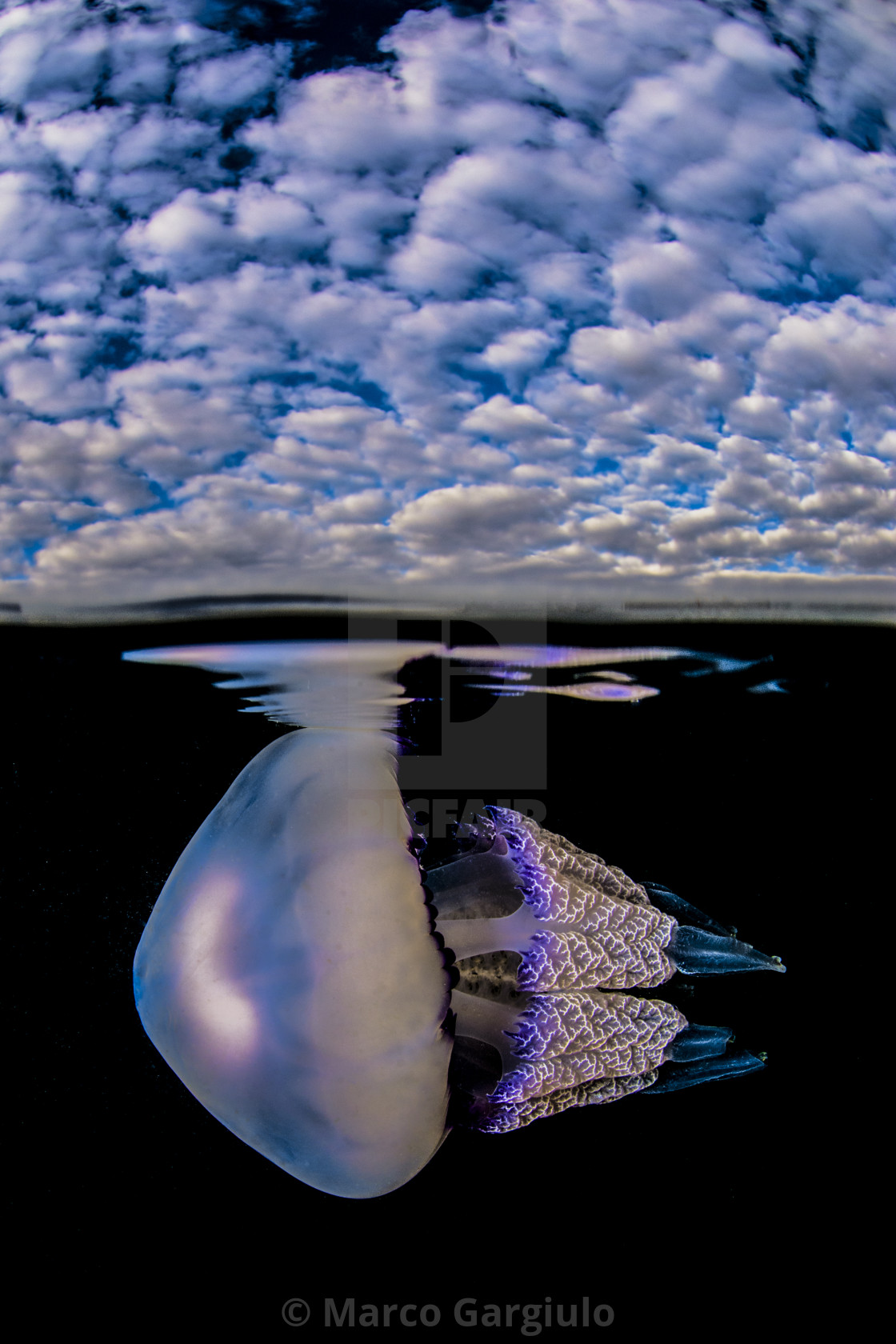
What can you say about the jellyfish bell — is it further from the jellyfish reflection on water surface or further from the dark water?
the dark water

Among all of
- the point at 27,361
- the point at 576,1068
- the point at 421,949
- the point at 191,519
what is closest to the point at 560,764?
the point at 576,1068

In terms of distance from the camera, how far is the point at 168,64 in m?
1.54

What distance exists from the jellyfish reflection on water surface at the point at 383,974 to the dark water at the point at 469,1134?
1.47m

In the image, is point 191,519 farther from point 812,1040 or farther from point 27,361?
point 812,1040

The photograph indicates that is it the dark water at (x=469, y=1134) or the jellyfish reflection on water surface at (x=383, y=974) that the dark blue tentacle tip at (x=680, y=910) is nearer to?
the jellyfish reflection on water surface at (x=383, y=974)

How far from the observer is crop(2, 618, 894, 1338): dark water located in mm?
4188

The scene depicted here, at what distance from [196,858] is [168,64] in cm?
217

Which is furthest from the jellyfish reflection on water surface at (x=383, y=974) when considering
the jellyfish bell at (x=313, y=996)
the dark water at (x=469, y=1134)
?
the dark water at (x=469, y=1134)

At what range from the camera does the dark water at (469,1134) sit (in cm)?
419

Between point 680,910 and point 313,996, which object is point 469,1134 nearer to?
point 680,910

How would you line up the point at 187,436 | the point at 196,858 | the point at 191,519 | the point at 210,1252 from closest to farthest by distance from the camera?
1. the point at 187,436
2. the point at 191,519
3. the point at 196,858
4. the point at 210,1252

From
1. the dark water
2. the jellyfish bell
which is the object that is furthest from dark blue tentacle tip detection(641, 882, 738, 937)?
the dark water

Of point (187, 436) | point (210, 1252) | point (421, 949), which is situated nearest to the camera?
point (187, 436)

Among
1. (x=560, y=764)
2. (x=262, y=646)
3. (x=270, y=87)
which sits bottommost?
(x=560, y=764)
